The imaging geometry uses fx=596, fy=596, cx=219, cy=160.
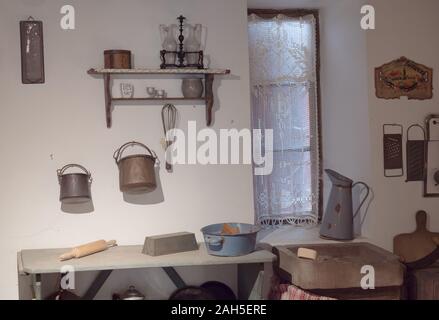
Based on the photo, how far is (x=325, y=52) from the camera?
3902 mm

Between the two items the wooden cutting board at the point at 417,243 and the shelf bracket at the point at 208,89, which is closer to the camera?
the shelf bracket at the point at 208,89

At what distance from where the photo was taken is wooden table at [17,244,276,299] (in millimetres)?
2752

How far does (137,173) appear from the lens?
3.09 m

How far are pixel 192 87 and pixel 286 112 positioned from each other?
34.3 inches

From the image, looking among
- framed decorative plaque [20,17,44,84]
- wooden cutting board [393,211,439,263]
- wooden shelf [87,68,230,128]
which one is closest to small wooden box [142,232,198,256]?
wooden shelf [87,68,230,128]

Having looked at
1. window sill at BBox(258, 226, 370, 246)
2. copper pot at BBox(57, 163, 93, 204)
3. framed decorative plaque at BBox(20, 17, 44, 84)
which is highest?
framed decorative plaque at BBox(20, 17, 44, 84)

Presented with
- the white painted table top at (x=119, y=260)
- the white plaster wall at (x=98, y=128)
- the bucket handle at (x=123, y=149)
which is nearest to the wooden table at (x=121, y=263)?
the white painted table top at (x=119, y=260)

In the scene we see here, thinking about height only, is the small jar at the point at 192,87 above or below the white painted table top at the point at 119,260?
above

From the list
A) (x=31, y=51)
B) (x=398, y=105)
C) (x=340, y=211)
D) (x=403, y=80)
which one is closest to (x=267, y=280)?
(x=340, y=211)

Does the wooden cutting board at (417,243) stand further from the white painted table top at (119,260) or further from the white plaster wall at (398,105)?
the white painted table top at (119,260)

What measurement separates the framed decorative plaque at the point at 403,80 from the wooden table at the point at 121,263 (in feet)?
4.20

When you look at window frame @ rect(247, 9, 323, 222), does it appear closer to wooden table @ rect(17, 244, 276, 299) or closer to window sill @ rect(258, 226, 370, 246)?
window sill @ rect(258, 226, 370, 246)

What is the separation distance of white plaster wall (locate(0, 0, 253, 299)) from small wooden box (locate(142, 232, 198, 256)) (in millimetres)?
255

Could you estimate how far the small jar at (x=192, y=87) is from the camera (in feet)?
10.5
